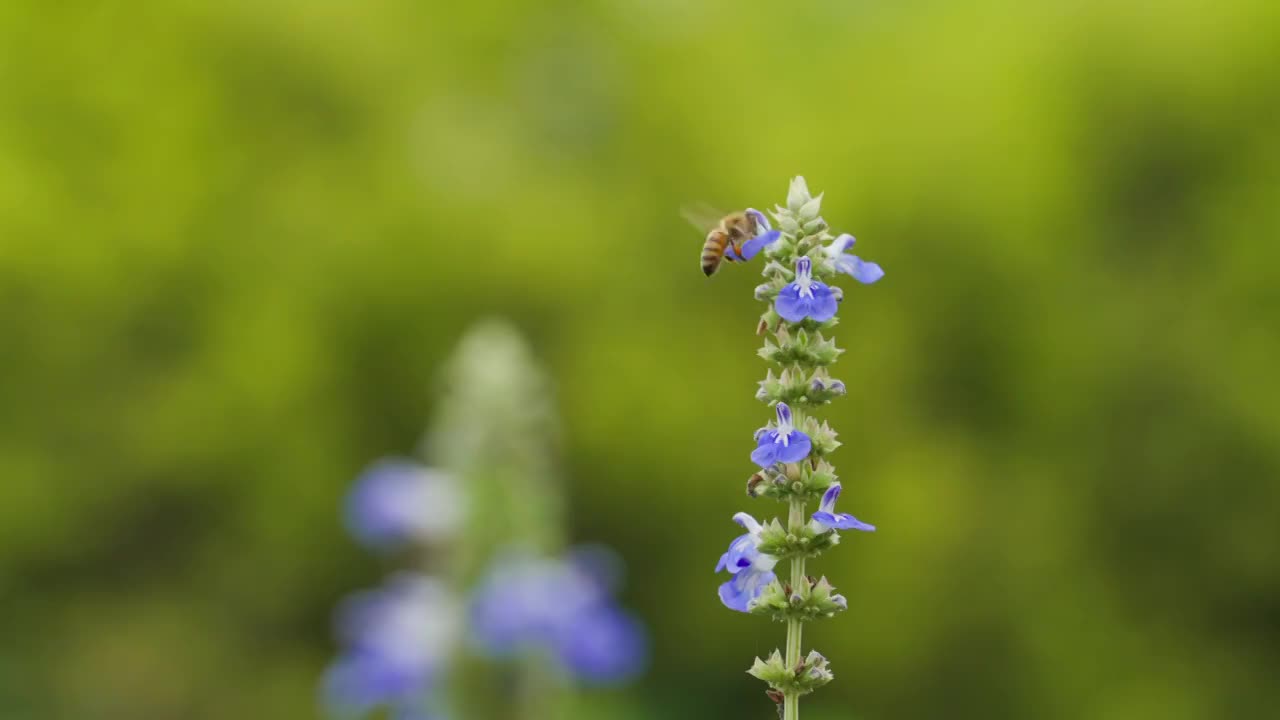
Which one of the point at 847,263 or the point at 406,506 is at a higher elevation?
the point at 406,506

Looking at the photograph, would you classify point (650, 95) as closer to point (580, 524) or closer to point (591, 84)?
point (591, 84)

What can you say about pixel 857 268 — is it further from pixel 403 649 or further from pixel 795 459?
pixel 403 649

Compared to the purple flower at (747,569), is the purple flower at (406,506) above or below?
above

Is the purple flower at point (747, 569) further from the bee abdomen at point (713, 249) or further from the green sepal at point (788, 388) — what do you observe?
the bee abdomen at point (713, 249)

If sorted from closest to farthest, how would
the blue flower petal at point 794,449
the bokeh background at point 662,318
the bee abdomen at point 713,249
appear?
the blue flower petal at point 794,449, the bee abdomen at point 713,249, the bokeh background at point 662,318

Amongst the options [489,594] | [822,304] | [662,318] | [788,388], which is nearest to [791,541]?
[788,388]

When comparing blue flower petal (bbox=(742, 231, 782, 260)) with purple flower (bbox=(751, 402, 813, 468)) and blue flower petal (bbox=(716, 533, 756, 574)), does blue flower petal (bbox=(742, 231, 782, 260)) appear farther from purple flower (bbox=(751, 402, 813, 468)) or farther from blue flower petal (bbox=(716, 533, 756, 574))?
blue flower petal (bbox=(716, 533, 756, 574))

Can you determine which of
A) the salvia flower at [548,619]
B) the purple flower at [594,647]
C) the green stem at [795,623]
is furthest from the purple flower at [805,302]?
the purple flower at [594,647]

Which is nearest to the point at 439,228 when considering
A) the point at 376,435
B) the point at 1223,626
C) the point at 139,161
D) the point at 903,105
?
the point at 376,435
